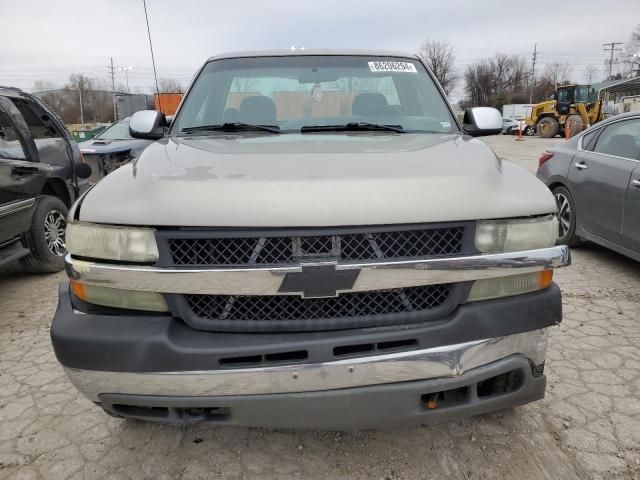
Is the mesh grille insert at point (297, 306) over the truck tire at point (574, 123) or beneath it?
over

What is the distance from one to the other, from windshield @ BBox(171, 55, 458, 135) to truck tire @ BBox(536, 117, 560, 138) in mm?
29018

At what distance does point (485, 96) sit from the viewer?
76.2m

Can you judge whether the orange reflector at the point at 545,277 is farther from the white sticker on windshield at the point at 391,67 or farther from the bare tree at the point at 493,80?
the bare tree at the point at 493,80

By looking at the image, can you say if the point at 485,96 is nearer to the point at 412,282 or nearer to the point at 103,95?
the point at 103,95

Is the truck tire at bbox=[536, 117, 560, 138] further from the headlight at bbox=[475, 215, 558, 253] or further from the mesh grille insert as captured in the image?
the mesh grille insert

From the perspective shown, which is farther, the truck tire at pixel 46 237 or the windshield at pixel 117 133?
the windshield at pixel 117 133

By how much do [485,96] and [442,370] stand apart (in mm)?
81596

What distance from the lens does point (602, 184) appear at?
4770mm

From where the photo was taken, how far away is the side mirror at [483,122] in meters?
3.25

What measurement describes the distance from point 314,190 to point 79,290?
3.26 feet

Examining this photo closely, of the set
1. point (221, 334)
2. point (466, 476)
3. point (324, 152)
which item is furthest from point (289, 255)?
point (466, 476)

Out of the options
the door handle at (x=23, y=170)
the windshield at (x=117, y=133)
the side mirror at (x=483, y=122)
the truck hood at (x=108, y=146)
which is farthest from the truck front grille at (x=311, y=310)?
the windshield at (x=117, y=133)

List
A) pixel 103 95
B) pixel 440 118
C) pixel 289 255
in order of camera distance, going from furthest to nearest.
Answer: pixel 103 95, pixel 440 118, pixel 289 255

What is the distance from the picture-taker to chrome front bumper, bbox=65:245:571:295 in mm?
1756
